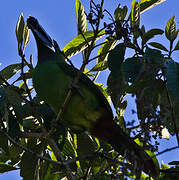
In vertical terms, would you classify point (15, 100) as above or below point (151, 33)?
below

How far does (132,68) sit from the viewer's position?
2154 millimetres

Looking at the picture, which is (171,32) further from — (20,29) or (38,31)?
(38,31)

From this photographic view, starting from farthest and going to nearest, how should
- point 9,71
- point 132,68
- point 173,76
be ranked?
point 9,71, point 132,68, point 173,76

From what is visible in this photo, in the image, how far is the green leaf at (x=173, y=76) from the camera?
5.99ft

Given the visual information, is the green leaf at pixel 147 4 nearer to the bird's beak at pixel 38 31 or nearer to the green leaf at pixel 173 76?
the green leaf at pixel 173 76

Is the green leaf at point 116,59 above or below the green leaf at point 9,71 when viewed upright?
below

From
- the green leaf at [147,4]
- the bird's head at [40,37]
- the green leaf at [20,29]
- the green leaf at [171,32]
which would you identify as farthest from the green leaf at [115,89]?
the bird's head at [40,37]

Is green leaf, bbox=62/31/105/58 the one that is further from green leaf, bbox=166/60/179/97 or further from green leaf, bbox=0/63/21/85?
green leaf, bbox=166/60/179/97

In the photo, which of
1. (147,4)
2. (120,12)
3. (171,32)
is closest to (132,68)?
(171,32)

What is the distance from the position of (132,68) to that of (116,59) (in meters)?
0.22

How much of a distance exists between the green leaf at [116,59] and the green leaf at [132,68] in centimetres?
10

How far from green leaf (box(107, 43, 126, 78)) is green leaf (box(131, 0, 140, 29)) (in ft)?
0.70

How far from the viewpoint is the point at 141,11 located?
271 cm

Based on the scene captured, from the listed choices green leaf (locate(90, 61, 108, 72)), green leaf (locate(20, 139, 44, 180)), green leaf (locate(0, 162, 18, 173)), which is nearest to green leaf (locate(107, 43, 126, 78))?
green leaf (locate(90, 61, 108, 72))
